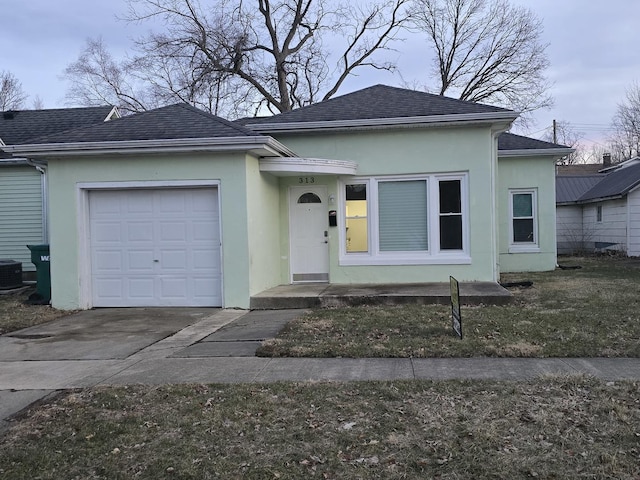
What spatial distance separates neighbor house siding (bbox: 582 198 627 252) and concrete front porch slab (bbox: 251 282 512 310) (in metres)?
13.5

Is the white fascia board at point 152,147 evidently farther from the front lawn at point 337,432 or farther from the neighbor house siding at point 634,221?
the neighbor house siding at point 634,221

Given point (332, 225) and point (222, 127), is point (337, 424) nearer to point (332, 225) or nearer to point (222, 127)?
point (222, 127)

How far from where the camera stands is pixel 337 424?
4.42 metres

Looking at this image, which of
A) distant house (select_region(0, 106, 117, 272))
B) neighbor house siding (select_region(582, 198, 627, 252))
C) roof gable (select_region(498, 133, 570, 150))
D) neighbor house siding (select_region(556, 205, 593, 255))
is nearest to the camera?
distant house (select_region(0, 106, 117, 272))

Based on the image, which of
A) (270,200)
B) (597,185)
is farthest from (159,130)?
(597,185)

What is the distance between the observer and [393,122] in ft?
38.8

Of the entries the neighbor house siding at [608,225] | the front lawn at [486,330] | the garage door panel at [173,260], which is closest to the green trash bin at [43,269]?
the garage door panel at [173,260]

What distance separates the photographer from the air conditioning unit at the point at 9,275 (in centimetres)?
1346

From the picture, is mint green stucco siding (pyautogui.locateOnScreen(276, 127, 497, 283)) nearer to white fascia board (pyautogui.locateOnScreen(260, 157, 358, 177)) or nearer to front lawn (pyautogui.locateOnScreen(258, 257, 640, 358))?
white fascia board (pyautogui.locateOnScreen(260, 157, 358, 177))

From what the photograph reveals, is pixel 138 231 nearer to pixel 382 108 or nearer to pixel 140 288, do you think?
pixel 140 288

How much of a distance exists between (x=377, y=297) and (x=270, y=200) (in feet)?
11.3

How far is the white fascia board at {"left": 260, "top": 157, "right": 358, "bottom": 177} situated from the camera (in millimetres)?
11125

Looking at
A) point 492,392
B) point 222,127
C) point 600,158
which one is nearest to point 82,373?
point 492,392

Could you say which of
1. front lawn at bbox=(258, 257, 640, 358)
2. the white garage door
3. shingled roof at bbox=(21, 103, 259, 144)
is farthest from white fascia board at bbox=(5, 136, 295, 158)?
front lawn at bbox=(258, 257, 640, 358)
